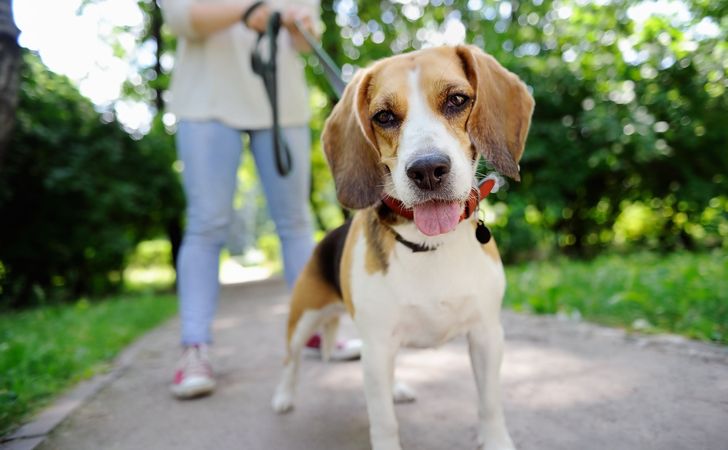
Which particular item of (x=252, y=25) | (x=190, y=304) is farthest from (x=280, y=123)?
(x=190, y=304)

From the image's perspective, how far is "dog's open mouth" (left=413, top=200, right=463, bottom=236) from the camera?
69.7 inches

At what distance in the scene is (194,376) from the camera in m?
2.97

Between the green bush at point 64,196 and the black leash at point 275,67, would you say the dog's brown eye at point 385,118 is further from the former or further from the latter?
the green bush at point 64,196

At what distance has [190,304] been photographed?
10.3ft

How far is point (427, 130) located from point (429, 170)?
0.16 meters

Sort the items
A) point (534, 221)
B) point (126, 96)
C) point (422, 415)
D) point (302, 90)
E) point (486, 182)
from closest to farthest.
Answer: point (486, 182)
point (422, 415)
point (302, 90)
point (534, 221)
point (126, 96)

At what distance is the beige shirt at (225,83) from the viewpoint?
313 centimetres

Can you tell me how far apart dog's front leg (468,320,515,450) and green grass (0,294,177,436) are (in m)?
2.20

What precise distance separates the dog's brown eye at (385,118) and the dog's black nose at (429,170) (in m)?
0.27

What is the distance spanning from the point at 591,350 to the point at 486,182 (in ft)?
5.91

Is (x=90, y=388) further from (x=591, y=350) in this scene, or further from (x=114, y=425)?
(x=591, y=350)

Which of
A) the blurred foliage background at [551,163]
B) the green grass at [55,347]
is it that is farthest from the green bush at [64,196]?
the green grass at [55,347]

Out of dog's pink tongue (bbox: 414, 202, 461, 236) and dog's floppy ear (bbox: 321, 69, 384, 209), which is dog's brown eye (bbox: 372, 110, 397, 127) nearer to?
dog's floppy ear (bbox: 321, 69, 384, 209)

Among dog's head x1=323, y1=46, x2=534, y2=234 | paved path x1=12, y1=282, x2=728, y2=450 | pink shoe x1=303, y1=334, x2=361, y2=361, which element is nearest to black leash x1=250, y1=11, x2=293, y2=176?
dog's head x1=323, y1=46, x2=534, y2=234
